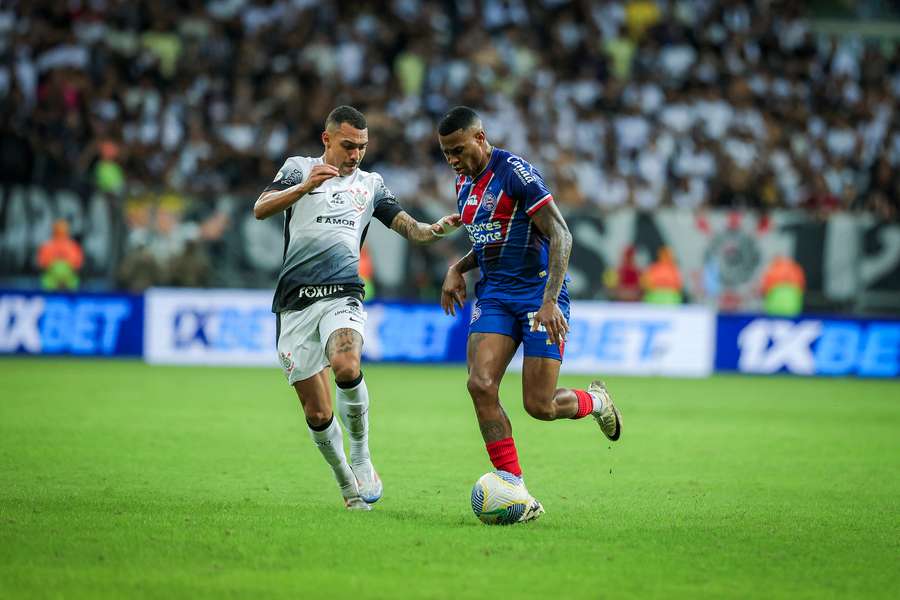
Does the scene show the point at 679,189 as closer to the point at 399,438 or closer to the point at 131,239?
the point at 131,239

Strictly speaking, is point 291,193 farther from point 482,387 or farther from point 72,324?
point 72,324

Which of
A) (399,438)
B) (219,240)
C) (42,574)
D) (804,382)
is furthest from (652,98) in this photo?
(42,574)

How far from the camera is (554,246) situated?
7438 mm

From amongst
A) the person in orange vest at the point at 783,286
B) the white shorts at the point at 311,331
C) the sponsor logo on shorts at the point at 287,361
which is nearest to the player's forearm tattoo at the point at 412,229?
the white shorts at the point at 311,331

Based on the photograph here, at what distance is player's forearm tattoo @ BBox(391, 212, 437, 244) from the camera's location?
8148mm

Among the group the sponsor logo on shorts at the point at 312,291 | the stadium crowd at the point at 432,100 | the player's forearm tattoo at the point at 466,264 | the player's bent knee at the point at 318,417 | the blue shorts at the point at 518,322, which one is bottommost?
the player's bent knee at the point at 318,417

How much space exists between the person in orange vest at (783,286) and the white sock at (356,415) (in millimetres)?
15021

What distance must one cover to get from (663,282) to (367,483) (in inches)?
581

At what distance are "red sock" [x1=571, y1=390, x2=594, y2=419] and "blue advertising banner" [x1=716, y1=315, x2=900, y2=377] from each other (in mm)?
13383

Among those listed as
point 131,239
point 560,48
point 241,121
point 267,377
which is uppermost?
point 560,48

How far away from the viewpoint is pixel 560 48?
86.0 feet

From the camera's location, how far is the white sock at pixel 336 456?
309 inches

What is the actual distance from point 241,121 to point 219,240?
3198mm

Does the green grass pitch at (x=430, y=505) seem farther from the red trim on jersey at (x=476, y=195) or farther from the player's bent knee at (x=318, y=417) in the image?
the red trim on jersey at (x=476, y=195)
